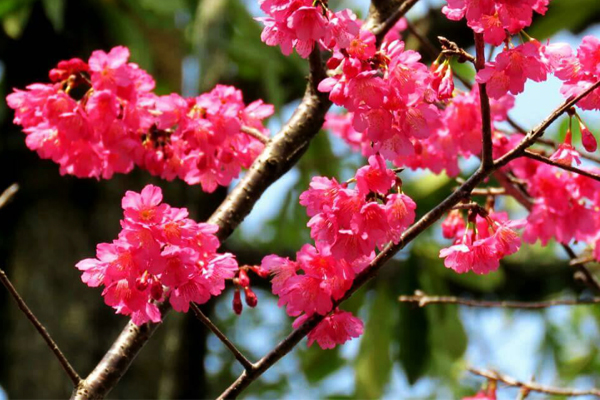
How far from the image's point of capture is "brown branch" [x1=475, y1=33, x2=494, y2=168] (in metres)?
0.97

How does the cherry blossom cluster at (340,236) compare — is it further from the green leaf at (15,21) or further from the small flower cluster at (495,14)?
the green leaf at (15,21)

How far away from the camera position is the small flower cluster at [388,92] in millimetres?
996

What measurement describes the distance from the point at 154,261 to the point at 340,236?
0.77 ft

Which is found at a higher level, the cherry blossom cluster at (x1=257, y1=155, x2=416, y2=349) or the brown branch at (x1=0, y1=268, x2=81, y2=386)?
the cherry blossom cluster at (x1=257, y1=155, x2=416, y2=349)

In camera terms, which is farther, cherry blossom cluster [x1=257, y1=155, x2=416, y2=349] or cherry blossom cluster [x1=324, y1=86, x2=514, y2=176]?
cherry blossom cluster [x1=324, y1=86, x2=514, y2=176]

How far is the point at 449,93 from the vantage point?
1.00 meters

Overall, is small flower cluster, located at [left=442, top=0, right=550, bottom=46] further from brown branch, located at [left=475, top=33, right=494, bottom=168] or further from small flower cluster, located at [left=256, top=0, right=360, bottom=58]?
small flower cluster, located at [left=256, top=0, right=360, bottom=58]

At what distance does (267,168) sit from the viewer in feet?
4.42

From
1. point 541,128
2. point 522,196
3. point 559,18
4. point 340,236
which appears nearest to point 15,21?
point 559,18

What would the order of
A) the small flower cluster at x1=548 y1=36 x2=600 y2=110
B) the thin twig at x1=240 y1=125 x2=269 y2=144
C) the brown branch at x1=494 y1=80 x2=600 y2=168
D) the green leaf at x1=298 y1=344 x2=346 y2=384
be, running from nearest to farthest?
the brown branch at x1=494 y1=80 x2=600 y2=168, the small flower cluster at x1=548 y1=36 x2=600 y2=110, the thin twig at x1=240 y1=125 x2=269 y2=144, the green leaf at x1=298 y1=344 x2=346 y2=384

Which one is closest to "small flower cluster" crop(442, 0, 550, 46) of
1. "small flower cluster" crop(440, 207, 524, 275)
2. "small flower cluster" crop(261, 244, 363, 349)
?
"small flower cluster" crop(440, 207, 524, 275)

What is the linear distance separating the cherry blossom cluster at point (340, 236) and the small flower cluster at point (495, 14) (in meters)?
0.20

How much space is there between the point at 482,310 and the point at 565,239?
2676 mm

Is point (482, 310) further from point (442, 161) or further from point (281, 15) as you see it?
point (281, 15)
